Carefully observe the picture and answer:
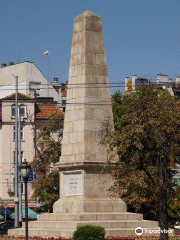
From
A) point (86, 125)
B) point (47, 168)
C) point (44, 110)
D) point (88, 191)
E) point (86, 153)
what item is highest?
point (44, 110)

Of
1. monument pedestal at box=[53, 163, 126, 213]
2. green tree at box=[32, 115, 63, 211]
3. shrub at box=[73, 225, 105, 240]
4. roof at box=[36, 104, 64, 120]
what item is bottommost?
shrub at box=[73, 225, 105, 240]

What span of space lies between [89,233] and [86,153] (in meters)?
6.68

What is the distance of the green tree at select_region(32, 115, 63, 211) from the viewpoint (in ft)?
176

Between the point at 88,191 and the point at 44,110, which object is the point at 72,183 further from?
the point at 44,110

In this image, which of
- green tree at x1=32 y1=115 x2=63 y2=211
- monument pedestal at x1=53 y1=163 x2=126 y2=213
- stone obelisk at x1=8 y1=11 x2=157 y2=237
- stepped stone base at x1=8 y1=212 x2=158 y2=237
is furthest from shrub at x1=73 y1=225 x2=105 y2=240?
green tree at x1=32 y1=115 x2=63 y2=211

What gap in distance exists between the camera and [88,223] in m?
33.0

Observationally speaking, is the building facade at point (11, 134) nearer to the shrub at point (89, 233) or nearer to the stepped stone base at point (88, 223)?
the stepped stone base at point (88, 223)

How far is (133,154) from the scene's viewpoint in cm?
3100

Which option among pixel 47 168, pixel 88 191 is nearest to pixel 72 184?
pixel 88 191

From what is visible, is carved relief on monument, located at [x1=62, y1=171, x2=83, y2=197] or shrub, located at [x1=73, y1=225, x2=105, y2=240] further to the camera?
carved relief on monument, located at [x1=62, y1=171, x2=83, y2=197]

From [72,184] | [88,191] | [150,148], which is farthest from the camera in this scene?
[72,184]

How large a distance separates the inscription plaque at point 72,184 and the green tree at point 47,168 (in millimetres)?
17373

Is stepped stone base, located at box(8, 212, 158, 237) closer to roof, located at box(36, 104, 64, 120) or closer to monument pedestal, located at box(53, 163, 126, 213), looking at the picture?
monument pedestal, located at box(53, 163, 126, 213)

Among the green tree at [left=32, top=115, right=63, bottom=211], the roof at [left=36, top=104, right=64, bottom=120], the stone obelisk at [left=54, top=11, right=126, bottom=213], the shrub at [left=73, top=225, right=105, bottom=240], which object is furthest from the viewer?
the roof at [left=36, top=104, right=64, bottom=120]
